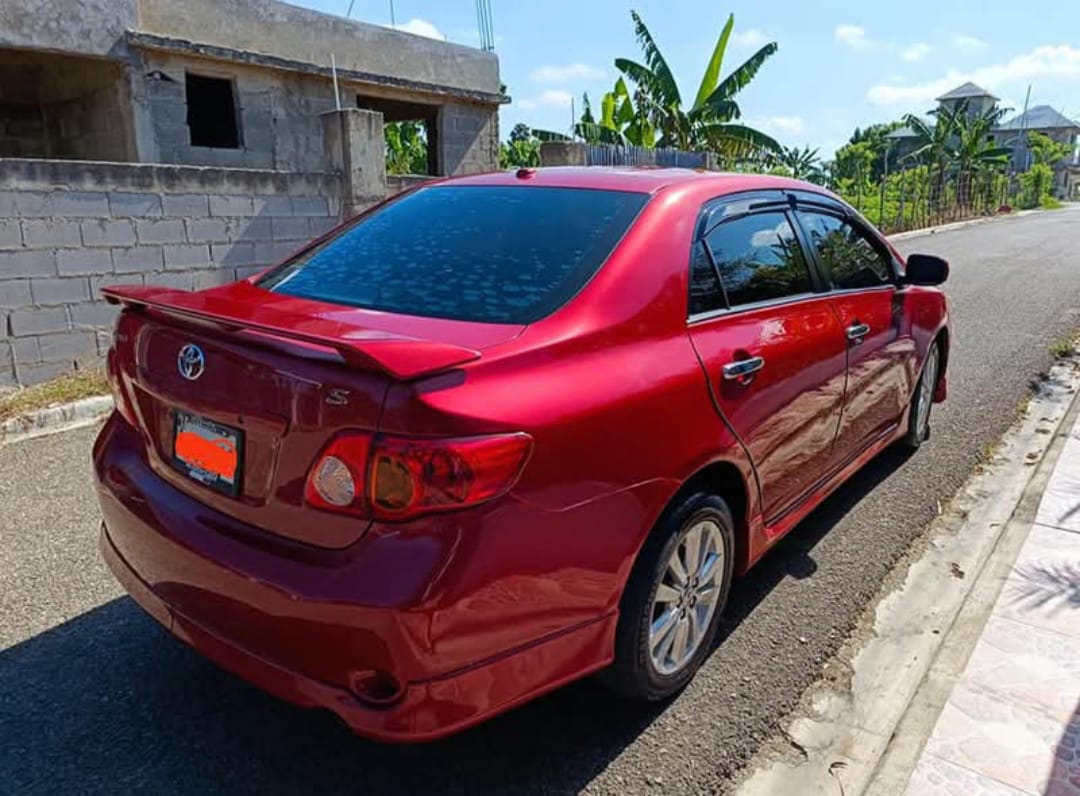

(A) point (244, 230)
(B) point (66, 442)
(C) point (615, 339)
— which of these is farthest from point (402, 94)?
(C) point (615, 339)

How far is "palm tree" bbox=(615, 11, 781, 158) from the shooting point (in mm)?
18156

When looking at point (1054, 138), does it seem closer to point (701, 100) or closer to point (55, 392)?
point (701, 100)

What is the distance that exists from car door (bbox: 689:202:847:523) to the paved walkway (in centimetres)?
87

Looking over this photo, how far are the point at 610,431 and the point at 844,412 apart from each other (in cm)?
183

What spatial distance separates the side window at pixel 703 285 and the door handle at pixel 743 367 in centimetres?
20

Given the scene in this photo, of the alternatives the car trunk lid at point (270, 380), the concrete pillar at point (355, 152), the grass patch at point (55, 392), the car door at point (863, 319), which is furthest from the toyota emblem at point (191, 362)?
the concrete pillar at point (355, 152)

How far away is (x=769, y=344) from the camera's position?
2.85 meters

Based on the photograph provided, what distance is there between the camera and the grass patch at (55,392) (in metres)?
5.29

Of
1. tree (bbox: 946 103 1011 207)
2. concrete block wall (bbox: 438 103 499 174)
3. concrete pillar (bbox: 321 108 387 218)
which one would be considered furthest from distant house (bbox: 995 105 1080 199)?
concrete pillar (bbox: 321 108 387 218)

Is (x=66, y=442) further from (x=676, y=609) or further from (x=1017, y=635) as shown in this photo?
(x=1017, y=635)

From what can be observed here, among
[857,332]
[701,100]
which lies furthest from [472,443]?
[701,100]

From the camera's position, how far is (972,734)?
98.0 inches

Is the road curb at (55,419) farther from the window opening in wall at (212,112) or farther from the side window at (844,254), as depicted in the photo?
the window opening in wall at (212,112)

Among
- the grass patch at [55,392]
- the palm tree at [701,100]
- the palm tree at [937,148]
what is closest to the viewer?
the grass patch at [55,392]
